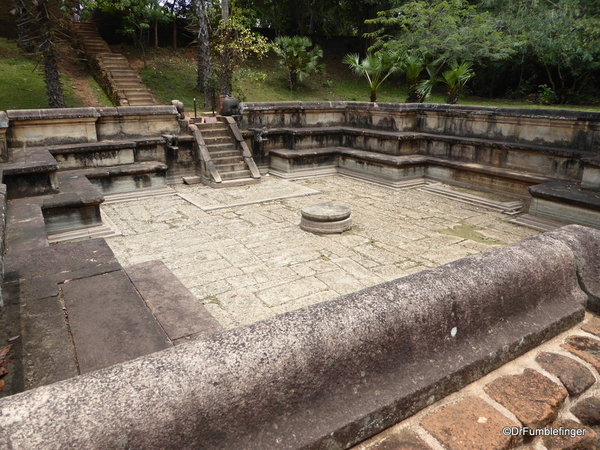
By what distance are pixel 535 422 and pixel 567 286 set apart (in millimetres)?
1037

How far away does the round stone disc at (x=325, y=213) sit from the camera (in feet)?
19.4

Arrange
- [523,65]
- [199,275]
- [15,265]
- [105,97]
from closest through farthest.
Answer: [15,265] → [199,275] → [105,97] → [523,65]

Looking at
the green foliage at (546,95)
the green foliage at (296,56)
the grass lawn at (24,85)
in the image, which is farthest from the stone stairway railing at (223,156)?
the green foliage at (546,95)

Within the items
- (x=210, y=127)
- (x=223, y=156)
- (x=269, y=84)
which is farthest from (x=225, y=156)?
(x=269, y=84)

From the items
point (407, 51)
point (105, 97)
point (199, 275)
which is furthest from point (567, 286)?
point (105, 97)

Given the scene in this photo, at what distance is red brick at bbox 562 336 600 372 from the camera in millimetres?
2131

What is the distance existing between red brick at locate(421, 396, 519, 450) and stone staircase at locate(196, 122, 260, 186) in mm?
7430

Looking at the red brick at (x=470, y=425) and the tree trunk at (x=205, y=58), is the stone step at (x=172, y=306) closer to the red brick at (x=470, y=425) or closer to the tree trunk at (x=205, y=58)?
the red brick at (x=470, y=425)

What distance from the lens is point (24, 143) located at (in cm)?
751

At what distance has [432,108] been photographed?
9.25m

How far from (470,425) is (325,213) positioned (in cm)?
444

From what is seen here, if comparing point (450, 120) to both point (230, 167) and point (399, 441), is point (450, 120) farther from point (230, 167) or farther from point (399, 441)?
point (399, 441)

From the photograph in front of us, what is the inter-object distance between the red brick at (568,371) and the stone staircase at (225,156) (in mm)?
7304

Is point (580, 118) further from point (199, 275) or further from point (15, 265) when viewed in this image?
point (15, 265)
